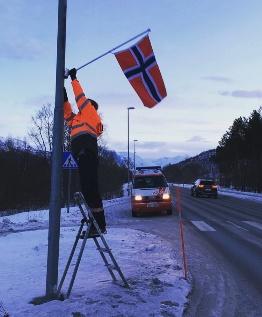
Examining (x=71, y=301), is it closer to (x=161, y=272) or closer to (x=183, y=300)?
(x=183, y=300)

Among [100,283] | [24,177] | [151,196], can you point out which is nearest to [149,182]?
[151,196]

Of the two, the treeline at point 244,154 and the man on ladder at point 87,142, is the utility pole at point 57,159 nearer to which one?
the man on ladder at point 87,142

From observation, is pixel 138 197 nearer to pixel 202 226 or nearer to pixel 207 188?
pixel 202 226

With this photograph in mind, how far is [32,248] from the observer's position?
464 inches

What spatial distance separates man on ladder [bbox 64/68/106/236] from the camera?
7.14 m

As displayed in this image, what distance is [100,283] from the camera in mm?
7723

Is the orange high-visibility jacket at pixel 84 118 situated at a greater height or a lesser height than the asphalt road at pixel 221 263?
greater

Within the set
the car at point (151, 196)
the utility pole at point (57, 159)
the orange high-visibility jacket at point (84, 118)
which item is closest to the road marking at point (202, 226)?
the car at point (151, 196)

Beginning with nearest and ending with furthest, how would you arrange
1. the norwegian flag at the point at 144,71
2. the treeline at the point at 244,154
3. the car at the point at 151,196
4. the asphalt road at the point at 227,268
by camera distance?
the asphalt road at the point at 227,268 < the norwegian flag at the point at 144,71 < the car at the point at 151,196 < the treeline at the point at 244,154

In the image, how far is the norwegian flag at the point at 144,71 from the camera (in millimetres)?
7570

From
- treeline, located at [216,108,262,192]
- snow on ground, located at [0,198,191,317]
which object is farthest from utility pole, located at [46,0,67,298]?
treeline, located at [216,108,262,192]

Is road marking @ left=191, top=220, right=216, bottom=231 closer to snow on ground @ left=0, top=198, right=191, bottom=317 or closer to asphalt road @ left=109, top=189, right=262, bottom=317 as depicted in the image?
asphalt road @ left=109, top=189, right=262, bottom=317

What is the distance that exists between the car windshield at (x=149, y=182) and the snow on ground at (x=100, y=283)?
37.7 ft

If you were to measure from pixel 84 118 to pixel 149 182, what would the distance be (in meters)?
17.9
